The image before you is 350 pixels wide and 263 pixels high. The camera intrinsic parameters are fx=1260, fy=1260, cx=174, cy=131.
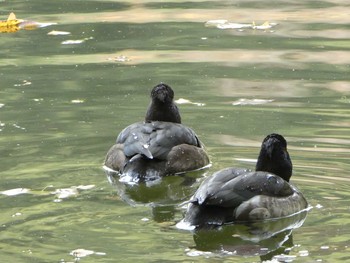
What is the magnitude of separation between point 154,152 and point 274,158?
1824 millimetres

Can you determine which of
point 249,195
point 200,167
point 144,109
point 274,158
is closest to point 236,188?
point 249,195

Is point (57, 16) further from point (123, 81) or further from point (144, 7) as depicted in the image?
point (123, 81)

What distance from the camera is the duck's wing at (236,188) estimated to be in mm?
12047

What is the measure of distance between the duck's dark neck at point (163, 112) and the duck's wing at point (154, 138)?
392mm

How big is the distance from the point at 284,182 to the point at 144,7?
42.5ft

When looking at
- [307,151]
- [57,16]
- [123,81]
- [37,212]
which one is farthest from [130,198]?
[57,16]

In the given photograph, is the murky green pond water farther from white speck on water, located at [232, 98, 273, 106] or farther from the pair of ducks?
the pair of ducks

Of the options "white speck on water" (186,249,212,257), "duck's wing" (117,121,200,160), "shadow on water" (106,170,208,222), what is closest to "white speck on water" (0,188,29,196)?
"shadow on water" (106,170,208,222)

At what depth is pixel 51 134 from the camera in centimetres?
1570

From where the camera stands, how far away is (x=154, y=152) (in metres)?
14.4

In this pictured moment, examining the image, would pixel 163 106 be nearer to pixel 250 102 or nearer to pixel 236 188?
pixel 250 102

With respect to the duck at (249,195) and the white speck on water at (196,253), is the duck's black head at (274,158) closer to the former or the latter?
the duck at (249,195)

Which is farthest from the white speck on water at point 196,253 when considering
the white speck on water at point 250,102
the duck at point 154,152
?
the white speck on water at point 250,102

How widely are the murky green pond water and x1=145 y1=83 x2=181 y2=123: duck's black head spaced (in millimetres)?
499
